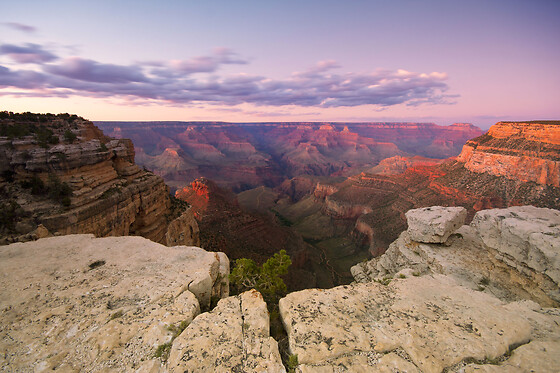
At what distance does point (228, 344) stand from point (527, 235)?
12811mm

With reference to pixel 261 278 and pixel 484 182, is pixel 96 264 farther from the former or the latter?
pixel 484 182

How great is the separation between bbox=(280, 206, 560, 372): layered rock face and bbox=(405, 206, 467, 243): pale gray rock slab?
2299 millimetres

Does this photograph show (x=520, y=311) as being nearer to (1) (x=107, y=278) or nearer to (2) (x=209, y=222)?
(1) (x=107, y=278)

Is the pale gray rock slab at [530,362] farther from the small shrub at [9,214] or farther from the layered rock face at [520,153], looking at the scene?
the layered rock face at [520,153]

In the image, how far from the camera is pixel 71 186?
56.2 ft

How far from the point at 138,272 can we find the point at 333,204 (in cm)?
7060

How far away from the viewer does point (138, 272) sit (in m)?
8.56

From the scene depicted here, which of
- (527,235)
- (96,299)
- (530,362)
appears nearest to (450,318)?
(530,362)

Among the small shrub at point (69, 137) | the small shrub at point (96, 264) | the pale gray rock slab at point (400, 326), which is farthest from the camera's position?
the small shrub at point (69, 137)

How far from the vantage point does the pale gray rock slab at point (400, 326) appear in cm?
530

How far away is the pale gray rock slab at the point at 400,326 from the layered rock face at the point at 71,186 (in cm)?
1675

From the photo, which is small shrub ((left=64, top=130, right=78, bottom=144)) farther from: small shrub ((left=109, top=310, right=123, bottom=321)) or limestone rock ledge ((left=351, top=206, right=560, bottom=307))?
limestone rock ledge ((left=351, top=206, right=560, bottom=307))

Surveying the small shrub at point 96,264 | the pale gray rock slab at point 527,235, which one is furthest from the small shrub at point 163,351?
the pale gray rock slab at point 527,235

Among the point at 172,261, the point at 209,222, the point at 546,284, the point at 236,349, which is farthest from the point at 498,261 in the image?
the point at 209,222
